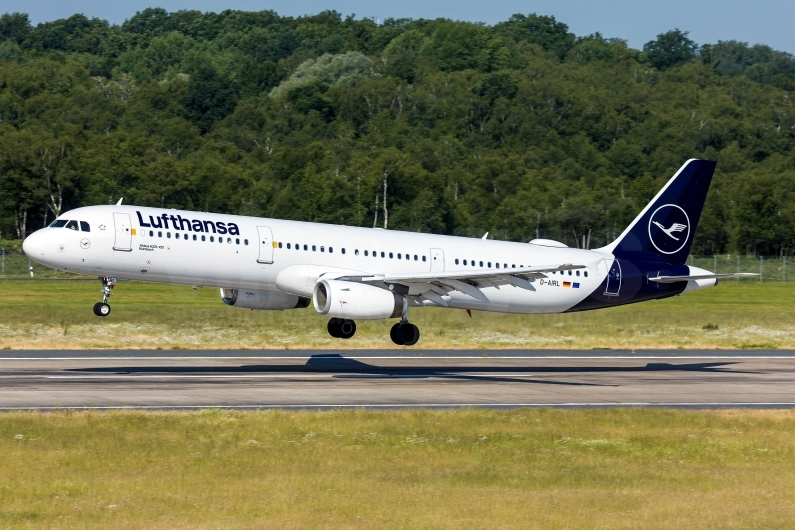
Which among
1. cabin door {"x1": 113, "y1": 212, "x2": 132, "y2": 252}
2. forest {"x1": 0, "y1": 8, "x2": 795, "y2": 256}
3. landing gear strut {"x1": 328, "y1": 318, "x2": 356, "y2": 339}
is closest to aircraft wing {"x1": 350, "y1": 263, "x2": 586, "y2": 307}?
landing gear strut {"x1": 328, "y1": 318, "x2": 356, "y2": 339}

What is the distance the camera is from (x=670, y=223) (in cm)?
4528

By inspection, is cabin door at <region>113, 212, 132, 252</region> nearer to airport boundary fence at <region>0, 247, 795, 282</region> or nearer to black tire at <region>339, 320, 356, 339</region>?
black tire at <region>339, 320, 356, 339</region>

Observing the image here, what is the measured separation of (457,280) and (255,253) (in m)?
6.58

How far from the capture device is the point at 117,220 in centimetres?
3553

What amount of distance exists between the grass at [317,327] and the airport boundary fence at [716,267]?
11412 millimetres

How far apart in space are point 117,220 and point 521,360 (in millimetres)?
16270

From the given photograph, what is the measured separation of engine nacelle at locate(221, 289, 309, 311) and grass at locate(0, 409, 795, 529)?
12270mm

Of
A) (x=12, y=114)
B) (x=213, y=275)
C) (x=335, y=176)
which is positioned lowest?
(x=213, y=275)

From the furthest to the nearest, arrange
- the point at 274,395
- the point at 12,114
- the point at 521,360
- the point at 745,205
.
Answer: the point at 12,114, the point at 745,205, the point at 521,360, the point at 274,395

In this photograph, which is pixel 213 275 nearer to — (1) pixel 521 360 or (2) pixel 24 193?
(1) pixel 521 360

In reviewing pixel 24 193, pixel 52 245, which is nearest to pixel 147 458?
pixel 52 245

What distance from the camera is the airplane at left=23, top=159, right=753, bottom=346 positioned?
116ft

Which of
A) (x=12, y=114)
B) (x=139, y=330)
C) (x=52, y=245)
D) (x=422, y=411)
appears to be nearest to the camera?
(x=422, y=411)

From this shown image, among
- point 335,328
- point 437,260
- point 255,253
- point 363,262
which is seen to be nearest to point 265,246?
point 255,253
